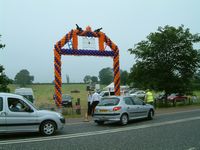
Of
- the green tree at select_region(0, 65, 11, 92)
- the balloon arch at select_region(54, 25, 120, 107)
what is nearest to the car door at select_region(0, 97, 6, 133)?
the balloon arch at select_region(54, 25, 120, 107)

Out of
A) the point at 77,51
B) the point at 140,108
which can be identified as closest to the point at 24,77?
the point at 77,51

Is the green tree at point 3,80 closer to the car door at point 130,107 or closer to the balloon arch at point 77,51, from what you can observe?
the balloon arch at point 77,51

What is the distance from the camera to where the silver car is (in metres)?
15.1

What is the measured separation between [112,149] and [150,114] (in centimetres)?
915

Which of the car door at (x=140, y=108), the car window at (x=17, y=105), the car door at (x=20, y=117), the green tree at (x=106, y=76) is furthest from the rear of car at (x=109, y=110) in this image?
the green tree at (x=106, y=76)

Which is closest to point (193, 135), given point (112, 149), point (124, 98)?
point (112, 149)

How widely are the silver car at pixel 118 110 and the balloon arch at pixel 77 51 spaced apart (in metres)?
6.45

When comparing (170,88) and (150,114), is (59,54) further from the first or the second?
(170,88)

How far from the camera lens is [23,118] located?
11.5 m

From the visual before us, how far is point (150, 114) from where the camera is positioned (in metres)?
17.8

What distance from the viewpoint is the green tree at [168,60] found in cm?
2933

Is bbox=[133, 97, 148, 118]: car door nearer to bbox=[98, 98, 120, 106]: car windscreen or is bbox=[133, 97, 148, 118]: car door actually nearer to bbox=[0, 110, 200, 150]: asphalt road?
bbox=[98, 98, 120, 106]: car windscreen

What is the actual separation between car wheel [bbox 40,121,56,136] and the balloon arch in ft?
30.4

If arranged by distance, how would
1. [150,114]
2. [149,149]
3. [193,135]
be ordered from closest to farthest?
[149,149] < [193,135] < [150,114]
